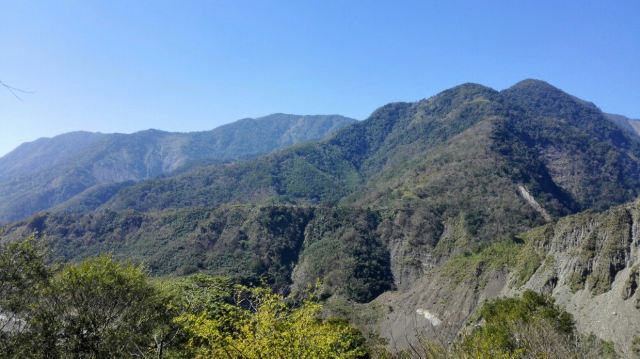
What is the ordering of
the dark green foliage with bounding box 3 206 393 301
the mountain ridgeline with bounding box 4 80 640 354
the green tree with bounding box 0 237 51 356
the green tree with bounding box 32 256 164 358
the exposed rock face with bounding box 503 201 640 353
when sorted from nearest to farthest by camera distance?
1. the green tree with bounding box 0 237 51 356
2. the green tree with bounding box 32 256 164 358
3. the exposed rock face with bounding box 503 201 640 353
4. the mountain ridgeline with bounding box 4 80 640 354
5. the dark green foliage with bounding box 3 206 393 301

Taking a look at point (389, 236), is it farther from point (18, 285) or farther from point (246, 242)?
point (18, 285)

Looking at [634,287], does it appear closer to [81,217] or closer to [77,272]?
[77,272]

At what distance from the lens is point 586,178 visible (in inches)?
7736

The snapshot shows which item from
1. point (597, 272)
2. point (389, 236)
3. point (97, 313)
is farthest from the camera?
point (389, 236)

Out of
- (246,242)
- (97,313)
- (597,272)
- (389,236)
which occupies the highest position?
(97,313)

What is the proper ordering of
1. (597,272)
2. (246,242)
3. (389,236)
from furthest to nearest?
(246,242) → (389,236) → (597,272)

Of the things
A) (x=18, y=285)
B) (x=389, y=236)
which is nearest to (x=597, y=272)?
(x=18, y=285)

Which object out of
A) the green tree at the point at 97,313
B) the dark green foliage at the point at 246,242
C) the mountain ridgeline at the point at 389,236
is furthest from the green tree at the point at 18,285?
the dark green foliage at the point at 246,242

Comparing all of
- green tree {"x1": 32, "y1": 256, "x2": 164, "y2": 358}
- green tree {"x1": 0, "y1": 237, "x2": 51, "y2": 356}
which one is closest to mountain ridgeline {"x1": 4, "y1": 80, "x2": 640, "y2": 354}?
green tree {"x1": 32, "y1": 256, "x2": 164, "y2": 358}

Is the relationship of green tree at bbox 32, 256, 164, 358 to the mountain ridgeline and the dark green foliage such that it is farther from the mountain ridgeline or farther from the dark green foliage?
the dark green foliage

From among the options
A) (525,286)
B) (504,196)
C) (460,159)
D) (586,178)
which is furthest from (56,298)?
(586,178)

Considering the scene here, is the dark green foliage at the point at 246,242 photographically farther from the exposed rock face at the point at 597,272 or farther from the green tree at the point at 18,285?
the green tree at the point at 18,285

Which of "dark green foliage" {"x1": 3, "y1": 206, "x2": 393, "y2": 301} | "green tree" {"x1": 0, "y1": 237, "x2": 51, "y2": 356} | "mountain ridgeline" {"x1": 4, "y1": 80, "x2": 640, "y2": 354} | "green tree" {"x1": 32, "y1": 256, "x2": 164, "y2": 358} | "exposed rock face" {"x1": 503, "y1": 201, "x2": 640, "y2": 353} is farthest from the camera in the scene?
"dark green foliage" {"x1": 3, "y1": 206, "x2": 393, "y2": 301}

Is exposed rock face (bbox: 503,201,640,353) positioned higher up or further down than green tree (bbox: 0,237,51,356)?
further down
